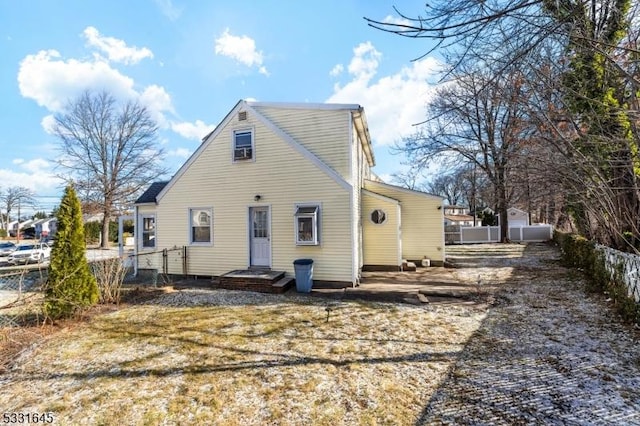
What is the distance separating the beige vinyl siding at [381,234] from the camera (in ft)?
37.0

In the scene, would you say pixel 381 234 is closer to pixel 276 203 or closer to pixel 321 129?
pixel 276 203

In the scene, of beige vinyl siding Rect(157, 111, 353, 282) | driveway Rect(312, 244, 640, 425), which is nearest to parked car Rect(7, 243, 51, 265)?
beige vinyl siding Rect(157, 111, 353, 282)

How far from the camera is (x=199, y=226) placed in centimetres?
1067

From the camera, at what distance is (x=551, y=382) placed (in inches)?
143

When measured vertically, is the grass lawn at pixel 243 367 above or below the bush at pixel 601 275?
below

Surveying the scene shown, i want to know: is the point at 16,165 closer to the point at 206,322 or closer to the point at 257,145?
the point at 257,145

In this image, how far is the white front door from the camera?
9.84m

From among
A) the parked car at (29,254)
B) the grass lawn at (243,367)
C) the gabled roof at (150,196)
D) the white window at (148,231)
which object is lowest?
the grass lawn at (243,367)

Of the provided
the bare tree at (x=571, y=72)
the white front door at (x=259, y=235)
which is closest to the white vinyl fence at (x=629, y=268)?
the bare tree at (x=571, y=72)

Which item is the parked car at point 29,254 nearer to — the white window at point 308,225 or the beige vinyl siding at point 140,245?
the beige vinyl siding at point 140,245

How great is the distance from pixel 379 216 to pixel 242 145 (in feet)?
18.7

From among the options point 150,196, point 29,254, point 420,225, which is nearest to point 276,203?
point 150,196

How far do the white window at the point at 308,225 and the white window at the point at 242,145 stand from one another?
271 centimetres

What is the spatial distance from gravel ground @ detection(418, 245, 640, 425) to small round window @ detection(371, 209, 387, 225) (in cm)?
529
